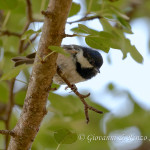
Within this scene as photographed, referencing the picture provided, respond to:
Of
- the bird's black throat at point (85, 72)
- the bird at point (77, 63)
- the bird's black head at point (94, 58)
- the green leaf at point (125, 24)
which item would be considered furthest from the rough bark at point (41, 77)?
the bird's black head at point (94, 58)

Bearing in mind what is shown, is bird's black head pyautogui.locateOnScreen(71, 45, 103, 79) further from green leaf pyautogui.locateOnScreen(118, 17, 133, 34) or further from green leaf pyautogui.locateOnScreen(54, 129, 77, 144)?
green leaf pyautogui.locateOnScreen(54, 129, 77, 144)

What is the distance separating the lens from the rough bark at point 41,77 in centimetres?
155

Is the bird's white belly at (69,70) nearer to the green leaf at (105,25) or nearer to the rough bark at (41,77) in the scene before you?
the green leaf at (105,25)

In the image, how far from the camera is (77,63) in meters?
2.56

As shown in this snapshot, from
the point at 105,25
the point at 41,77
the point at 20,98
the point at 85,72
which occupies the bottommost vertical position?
the point at 20,98

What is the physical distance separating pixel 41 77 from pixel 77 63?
3.26 ft

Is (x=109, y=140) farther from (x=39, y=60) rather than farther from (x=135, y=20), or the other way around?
(x=135, y=20)

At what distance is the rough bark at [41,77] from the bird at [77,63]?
2.49 ft

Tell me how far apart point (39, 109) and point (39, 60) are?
273 millimetres

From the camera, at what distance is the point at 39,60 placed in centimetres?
157

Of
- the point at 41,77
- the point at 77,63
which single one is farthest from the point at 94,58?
the point at 41,77

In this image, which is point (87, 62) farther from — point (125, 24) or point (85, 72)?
point (125, 24)

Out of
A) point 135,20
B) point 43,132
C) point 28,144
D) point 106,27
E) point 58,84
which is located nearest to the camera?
point 28,144

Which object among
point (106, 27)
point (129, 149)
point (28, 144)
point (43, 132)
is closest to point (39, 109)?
point (28, 144)
